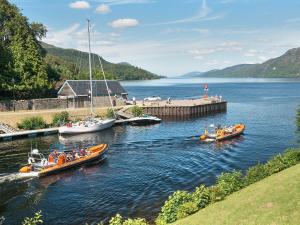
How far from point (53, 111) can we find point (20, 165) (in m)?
33.9

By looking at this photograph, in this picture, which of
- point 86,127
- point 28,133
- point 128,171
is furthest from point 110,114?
point 128,171

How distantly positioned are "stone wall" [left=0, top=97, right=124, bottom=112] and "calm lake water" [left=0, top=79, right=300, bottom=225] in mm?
16100

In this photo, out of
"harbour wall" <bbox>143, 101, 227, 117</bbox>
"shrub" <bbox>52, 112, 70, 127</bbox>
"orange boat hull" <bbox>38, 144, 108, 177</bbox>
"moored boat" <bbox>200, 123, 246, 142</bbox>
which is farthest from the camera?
"harbour wall" <bbox>143, 101, 227, 117</bbox>

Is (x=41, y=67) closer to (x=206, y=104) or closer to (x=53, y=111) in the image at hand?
(x=53, y=111)

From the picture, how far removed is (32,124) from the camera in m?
73.9

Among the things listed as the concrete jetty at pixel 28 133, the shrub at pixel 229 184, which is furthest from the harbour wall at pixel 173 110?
the shrub at pixel 229 184

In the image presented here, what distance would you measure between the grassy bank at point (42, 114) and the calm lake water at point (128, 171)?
28.9 ft

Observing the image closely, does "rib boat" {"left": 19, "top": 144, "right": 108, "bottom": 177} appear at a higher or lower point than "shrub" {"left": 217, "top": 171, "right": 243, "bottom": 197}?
lower

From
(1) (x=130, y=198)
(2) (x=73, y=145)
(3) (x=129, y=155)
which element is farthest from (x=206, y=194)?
(2) (x=73, y=145)

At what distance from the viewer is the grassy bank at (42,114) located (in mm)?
73500

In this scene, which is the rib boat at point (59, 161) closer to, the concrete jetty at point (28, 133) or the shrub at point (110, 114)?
the concrete jetty at point (28, 133)

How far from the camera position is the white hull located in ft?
234

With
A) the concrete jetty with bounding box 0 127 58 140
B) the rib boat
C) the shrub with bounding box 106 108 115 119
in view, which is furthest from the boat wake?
the shrub with bounding box 106 108 115 119

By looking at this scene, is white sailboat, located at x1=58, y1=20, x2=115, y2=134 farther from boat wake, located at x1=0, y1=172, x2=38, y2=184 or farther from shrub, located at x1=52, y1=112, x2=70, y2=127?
→ boat wake, located at x1=0, y1=172, x2=38, y2=184
